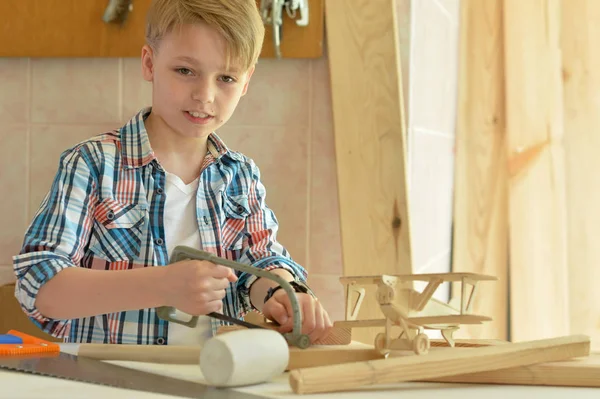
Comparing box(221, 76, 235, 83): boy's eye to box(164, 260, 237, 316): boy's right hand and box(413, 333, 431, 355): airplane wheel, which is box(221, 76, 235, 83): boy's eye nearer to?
box(164, 260, 237, 316): boy's right hand

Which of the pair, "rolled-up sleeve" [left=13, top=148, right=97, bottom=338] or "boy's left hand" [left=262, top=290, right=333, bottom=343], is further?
"rolled-up sleeve" [left=13, top=148, right=97, bottom=338]

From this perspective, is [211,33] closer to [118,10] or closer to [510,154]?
[118,10]

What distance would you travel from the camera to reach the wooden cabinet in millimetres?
2061

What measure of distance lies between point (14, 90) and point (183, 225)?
2.68ft

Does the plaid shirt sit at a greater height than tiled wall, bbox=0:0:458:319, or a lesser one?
lesser

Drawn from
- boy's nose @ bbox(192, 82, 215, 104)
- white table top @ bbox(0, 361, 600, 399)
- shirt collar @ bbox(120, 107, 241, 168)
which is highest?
boy's nose @ bbox(192, 82, 215, 104)

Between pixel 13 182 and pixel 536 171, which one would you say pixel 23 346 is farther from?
pixel 536 171

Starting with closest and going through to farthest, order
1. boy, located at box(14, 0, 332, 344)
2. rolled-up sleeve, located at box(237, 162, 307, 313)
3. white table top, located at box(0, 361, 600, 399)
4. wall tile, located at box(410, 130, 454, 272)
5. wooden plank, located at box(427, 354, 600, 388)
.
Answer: white table top, located at box(0, 361, 600, 399), wooden plank, located at box(427, 354, 600, 388), boy, located at box(14, 0, 332, 344), rolled-up sleeve, located at box(237, 162, 307, 313), wall tile, located at box(410, 130, 454, 272)

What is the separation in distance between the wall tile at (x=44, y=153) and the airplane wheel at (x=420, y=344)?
51.5 inches

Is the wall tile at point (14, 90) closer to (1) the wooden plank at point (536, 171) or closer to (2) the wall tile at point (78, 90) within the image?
(2) the wall tile at point (78, 90)

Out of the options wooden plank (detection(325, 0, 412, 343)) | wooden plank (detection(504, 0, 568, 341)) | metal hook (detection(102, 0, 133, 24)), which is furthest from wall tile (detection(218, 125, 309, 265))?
wooden plank (detection(504, 0, 568, 341))

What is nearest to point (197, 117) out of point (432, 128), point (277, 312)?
point (277, 312)

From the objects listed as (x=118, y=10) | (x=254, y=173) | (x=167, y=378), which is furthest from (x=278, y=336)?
(x=118, y=10)

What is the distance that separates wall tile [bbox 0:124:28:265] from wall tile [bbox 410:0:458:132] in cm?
92
